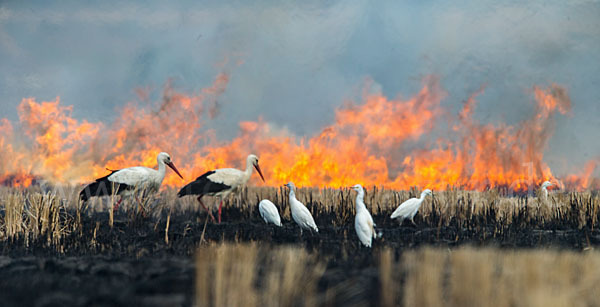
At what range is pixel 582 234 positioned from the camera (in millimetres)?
11266

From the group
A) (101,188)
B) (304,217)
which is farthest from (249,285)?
(101,188)

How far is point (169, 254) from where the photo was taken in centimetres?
813

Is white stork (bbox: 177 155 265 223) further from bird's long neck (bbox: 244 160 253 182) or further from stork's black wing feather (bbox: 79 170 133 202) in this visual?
stork's black wing feather (bbox: 79 170 133 202)

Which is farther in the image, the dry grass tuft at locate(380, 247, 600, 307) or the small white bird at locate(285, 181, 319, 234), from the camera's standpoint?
the small white bird at locate(285, 181, 319, 234)

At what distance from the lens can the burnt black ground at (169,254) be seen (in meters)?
4.93

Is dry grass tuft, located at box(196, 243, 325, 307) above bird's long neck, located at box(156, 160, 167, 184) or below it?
below

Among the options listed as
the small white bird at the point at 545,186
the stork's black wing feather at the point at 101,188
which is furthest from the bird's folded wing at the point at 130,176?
the small white bird at the point at 545,186

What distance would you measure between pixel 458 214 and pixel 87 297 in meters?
10.2

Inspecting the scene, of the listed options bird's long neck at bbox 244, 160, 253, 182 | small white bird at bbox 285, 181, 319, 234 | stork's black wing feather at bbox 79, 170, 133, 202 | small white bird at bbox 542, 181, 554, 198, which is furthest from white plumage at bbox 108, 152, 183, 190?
small white bird at bbox 542, 181, 554, 198

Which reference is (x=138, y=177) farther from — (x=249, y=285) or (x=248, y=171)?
(x=249, y=285)

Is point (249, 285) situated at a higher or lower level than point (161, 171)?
lower

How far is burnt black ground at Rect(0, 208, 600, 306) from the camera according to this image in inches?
194

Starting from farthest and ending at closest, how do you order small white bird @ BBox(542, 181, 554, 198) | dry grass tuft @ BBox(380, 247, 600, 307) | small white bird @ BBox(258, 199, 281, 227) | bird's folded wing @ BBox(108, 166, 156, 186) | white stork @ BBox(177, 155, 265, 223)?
small white bird @ BBox(542, 181, 554, 198)
white stork @ BBox(177, 155, 265, 223)
bird's folded wing @ BBox(108, 166, 156, 186)
small white bird @ BBox(258, 199, 281, 227)
dry grass tuft @ BBox(380, 247, 600, 307)

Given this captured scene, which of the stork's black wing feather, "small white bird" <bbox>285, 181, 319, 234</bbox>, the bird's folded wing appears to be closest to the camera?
"small white bird" <bbox>285, 181, 319, 234</bbox>
